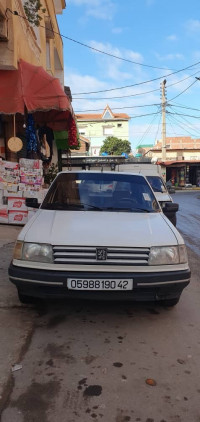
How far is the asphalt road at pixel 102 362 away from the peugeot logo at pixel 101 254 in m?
0.73

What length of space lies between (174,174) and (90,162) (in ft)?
76.9

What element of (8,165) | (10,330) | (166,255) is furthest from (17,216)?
(166,255)

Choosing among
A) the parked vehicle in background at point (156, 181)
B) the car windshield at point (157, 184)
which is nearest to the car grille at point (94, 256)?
the parked vehicle in background at point (156, 181)

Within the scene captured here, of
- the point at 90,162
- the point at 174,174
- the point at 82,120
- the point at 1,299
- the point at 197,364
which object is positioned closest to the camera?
the point at 197,364

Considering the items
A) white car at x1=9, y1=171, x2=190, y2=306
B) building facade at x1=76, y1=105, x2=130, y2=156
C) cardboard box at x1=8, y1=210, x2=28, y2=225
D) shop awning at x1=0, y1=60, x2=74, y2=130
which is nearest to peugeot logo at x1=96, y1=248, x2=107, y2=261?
white car at x1=9, y1=171, x2=190, y2=306

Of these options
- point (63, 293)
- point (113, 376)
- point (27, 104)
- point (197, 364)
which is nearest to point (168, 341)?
point (197, 364)

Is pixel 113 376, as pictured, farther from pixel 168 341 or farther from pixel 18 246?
pixel 18 246

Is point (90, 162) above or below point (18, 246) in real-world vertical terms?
above

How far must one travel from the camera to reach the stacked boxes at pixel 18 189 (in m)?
9.20

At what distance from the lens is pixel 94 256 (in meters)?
3.37

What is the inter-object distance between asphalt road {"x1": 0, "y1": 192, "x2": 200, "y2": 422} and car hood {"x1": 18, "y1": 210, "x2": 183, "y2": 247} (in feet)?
2.83

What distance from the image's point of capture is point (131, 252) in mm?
3400

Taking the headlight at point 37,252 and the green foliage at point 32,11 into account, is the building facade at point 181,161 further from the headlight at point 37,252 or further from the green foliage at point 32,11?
the headlight at point 37,252

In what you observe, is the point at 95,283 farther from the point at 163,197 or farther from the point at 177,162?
the point at 177,162
